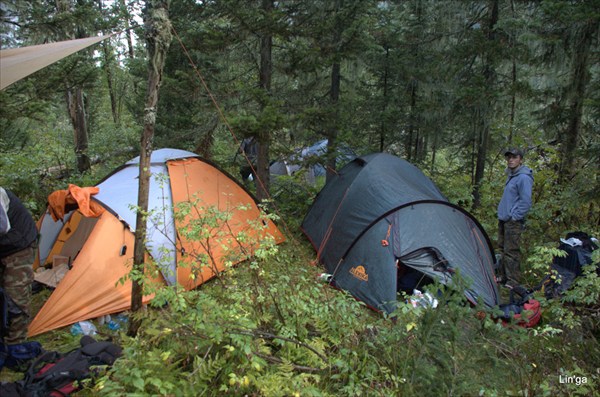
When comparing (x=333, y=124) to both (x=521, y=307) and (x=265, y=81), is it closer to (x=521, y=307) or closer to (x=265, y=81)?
(x=265, y=81)

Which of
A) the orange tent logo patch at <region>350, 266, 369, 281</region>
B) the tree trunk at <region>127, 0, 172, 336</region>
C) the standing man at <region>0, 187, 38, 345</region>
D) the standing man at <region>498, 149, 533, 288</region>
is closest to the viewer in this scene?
the tree trunk at <region>127, 0, 172, 336</region>

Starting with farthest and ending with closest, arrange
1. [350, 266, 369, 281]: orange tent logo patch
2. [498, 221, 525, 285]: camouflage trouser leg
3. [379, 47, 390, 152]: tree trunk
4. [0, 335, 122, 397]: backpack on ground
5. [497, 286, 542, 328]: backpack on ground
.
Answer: [379, 47, 390, 152]: tree trunk < [498, 221, 525, 285]: camouflage trouser leg < [350, 266, 369, 281]: orange tent logo patch < [497, 286, 542, 328]: backpack on ground < [0, 335, 122, 397]: backpack on ground

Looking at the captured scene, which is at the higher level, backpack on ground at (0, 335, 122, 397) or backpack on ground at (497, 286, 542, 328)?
backpack on ground at (0, 335, 122, 397)

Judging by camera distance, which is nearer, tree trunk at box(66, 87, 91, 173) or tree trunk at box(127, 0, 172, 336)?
tree trunk at box(127, 0, 172, 336)

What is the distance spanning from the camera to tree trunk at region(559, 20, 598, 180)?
661 cm

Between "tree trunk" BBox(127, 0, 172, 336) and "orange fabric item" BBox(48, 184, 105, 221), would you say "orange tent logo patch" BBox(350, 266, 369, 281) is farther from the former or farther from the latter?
"orange fabric item" BBox(48, 184, 105, 221)

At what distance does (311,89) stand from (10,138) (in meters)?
8.48

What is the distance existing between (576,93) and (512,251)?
12.5 ft

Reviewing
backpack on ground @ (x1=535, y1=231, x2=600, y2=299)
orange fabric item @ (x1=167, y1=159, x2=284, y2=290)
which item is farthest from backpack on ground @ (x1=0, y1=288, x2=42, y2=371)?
backpack on ground @ (x1=535, y1=231, x2=600, y2=299)

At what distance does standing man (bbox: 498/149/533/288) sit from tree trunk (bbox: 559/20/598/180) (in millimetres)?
1884

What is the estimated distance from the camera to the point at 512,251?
574 cm

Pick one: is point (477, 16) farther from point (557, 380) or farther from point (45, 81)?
point (45, 81)

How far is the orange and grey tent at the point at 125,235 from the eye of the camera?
3.82m

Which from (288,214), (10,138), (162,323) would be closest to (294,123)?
(288,214)
